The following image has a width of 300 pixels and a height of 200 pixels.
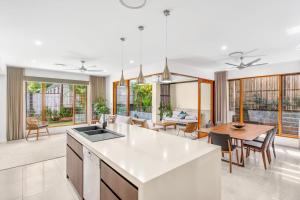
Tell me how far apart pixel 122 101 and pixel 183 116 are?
305 centimetres

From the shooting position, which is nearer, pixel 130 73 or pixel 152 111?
pixel 130 73

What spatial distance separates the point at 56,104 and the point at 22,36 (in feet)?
14.8

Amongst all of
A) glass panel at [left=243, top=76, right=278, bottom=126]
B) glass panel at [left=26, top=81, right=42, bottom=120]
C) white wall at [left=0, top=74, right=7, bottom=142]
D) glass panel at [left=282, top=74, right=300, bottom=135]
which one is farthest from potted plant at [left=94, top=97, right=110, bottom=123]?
glass panel at [left=282, top=74, right=300, bottom=135]

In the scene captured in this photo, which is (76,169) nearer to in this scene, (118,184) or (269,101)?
(118,184)

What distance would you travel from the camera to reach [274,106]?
5.33 meters

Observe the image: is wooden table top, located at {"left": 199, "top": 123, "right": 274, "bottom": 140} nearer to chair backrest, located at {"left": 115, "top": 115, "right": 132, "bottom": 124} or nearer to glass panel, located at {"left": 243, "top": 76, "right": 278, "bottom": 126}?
glass panel, located at {"left": 243, "top": 76, "right": 278, "bottom": 126}

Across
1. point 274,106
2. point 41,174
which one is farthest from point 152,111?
point 41,174

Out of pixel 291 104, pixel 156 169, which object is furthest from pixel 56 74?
pixel 291 104

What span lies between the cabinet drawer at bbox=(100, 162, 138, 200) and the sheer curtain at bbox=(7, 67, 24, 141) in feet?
18.8

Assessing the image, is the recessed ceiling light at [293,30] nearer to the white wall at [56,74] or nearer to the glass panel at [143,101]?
the glass panel at [143,101]

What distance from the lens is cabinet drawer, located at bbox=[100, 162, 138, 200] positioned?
1.18 metres

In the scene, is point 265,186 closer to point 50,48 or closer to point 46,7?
point 46,7

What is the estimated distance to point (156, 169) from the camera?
4.08ft

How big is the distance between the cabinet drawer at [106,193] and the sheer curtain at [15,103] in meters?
5.75
